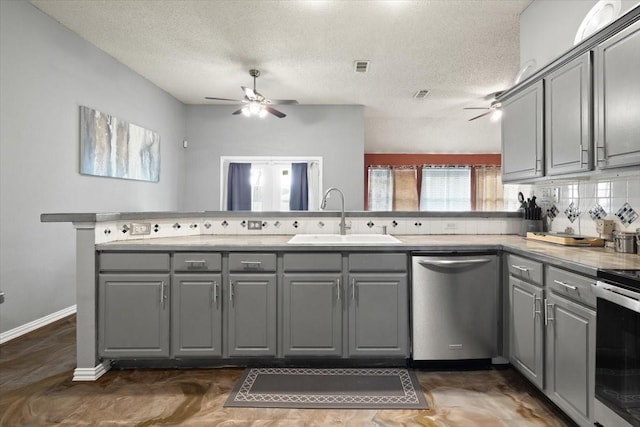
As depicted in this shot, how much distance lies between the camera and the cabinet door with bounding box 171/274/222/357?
2.38 metres

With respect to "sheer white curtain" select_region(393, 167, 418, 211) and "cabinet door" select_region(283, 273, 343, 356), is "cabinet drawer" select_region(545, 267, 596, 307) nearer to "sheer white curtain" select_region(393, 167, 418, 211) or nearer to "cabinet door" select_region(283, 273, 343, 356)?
"cabinet door" select_region(283, 273, 343, 356)

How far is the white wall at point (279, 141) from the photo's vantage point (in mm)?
6633

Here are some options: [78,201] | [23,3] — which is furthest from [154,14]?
[78,201]

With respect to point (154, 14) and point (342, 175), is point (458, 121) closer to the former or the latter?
point (342, 175)

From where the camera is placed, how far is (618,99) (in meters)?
1.79

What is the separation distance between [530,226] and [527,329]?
3.39ft

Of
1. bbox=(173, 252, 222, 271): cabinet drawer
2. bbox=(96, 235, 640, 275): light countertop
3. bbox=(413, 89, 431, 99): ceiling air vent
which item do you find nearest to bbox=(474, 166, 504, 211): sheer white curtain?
bbox=(413, 89, 431, 99): ceiling air vent

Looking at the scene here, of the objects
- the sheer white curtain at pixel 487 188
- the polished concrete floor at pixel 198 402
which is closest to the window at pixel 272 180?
the sheer white curtain at pixel 487 188

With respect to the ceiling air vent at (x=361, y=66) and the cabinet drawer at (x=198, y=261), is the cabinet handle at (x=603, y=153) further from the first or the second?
the ceiling air vent at (x=361, y=66)

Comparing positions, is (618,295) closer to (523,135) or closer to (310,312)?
(523,135)

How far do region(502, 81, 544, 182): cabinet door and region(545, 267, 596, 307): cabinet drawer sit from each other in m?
0.83

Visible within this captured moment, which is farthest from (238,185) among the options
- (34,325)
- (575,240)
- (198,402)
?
(575,240)

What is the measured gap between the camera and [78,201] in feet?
12.8

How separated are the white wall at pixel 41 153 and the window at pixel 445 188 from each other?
19.2ft
